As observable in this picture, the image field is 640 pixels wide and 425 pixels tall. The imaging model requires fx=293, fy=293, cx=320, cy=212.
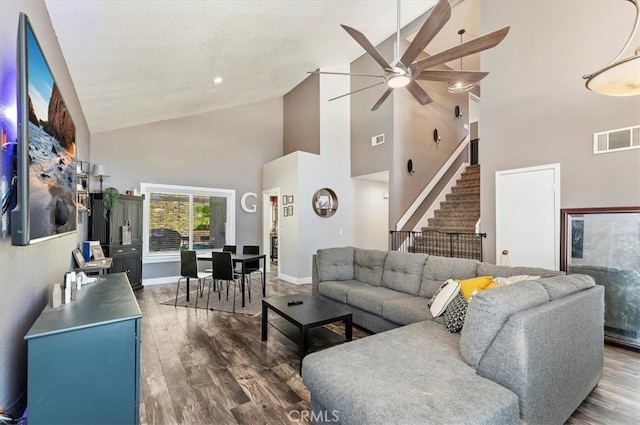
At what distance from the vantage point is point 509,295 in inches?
66.9

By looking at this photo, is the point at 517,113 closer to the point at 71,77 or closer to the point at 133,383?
the point at 133,383

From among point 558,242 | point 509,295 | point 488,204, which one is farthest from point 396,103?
point 509,295

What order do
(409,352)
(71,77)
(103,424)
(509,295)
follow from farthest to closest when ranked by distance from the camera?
(71,77), (409,352), (509,295), (103,424)

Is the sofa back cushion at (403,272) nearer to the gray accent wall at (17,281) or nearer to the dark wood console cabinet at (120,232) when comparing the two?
the gray accent wall at (17,281)

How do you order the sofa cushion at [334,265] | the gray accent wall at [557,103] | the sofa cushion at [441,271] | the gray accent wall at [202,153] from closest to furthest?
the sofa cushion at [441,271], the gray accent wall at [557,103], the sofa cushion at [334,265], the gray accent wall at [202,153]

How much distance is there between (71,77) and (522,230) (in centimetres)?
573

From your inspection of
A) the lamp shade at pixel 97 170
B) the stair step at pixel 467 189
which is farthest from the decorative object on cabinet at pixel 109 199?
the stair step at pixel 467 189

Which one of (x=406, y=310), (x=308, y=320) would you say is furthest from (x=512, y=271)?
(x=308, y=320)

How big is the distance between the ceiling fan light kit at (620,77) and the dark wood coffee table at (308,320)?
2679 mm

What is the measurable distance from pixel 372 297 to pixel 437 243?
310cm

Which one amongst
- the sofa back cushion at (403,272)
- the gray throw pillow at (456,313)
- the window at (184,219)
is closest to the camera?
the gray throw pillow at (456,313)

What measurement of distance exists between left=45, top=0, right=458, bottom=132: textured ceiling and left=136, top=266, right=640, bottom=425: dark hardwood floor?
115 inches

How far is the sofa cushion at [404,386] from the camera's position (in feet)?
4.33

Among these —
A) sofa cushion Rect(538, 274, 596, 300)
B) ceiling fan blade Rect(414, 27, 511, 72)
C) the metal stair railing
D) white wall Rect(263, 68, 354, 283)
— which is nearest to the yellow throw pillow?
sofa cushion Rect(538, 274, 596, 300)
